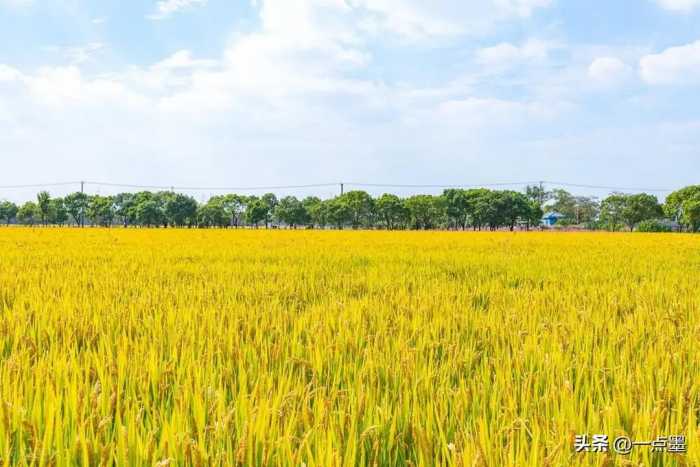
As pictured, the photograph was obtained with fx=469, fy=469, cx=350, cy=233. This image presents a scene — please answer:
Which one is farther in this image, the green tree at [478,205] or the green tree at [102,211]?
the green tree at [102,211]

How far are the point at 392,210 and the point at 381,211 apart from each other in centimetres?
225

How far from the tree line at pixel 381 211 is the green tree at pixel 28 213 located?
220 millimetres

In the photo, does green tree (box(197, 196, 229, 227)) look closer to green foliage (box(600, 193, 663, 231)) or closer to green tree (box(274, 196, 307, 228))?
green tree (box(274, 196, 307, 228))

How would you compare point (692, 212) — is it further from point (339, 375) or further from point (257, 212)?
point (339, 375)

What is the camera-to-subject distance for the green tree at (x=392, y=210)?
92.8 m

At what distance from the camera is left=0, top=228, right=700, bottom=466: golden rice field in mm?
1291

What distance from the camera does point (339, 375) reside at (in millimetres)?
2049

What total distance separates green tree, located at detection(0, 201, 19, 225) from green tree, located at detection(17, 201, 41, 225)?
339 cm

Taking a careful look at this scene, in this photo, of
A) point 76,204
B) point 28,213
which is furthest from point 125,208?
point 28,213

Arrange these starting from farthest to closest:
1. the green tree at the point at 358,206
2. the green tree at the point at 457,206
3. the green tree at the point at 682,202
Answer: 1. the green tree at the point at 457,206
2. the green tree at the point at 358,206
3. the green tree at the point at 682,202

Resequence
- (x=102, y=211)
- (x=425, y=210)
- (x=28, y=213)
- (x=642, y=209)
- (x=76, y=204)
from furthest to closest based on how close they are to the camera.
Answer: (x=28, y=213)
(x=76, y=204)
(x=102, y=211)
(x=425, y=210)
(x=642, y=209)

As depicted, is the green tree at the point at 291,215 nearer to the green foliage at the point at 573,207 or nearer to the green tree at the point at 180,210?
the green tree at the point at 180,210

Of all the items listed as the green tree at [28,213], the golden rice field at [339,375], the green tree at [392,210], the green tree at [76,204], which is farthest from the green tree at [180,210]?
the golden rice field at [339,375]

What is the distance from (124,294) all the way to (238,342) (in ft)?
7.17
